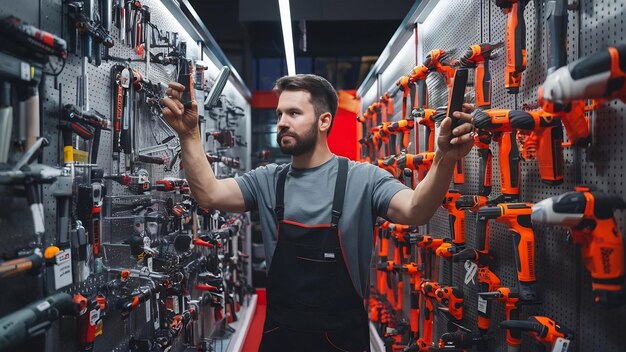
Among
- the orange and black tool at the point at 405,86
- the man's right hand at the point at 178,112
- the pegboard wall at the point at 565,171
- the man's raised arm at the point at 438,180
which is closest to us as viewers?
the pegboard wall at the point at 565,171

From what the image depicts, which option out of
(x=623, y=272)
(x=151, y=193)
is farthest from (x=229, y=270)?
(x=623, y=272)

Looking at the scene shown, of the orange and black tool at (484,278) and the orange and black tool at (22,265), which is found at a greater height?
the orange and black tool at (22,265)

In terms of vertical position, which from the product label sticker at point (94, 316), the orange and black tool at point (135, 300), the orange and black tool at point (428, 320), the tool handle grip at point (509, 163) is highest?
the tool handle grip at point (509, 163)

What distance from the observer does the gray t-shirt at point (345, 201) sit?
2070 mm

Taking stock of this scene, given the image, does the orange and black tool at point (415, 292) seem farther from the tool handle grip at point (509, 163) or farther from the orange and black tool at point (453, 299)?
the tool handle grip at point (509, 163)

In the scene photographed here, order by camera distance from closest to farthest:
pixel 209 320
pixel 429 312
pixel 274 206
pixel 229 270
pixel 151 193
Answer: pixel 274 206 < pixel 151 193 < pixel 429 312 < pixel 209 320 < pixel 229 270

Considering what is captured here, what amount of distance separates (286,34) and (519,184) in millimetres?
3169

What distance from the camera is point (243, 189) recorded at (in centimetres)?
226

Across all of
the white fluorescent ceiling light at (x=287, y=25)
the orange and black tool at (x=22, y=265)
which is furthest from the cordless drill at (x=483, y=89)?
the orange and black tool at (x=22, y=265)

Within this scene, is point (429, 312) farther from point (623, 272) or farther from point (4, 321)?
point (4, 321)

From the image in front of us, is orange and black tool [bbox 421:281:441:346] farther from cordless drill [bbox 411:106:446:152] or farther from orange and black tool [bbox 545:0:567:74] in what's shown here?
orange and black tool [bbox 545:0:567:74]

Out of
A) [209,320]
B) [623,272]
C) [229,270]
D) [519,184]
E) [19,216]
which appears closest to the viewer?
[623,272]

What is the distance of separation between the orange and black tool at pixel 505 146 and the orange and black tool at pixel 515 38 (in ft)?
0.82

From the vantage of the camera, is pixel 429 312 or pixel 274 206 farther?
pixel 429 312
